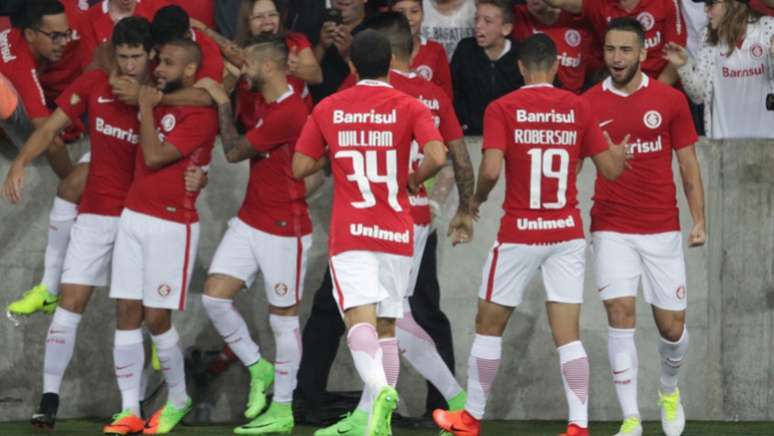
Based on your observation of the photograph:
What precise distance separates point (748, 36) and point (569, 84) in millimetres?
1302

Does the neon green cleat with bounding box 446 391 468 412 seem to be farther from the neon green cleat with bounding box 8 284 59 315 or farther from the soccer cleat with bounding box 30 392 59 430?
the neon green cleat with bounding box 8 284 59 315

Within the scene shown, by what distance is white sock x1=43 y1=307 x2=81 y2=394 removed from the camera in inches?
467

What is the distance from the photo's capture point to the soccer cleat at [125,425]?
37.9 feet

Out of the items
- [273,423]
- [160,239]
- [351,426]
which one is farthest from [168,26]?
[351,426]

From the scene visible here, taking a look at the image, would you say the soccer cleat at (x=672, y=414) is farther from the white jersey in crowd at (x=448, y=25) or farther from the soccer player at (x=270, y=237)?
the white jersey in crowd at (x=448, y=25)

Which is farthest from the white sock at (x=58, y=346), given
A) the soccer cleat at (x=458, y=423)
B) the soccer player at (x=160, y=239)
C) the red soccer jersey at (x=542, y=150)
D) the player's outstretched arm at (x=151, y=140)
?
the red soccer jersey at (x=542, y=150)

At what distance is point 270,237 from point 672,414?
2.81m

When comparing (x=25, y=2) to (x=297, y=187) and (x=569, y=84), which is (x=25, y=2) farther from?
(x=569, y=84)

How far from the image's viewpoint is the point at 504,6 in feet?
42.5

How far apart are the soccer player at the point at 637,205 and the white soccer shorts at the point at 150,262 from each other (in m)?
2.66

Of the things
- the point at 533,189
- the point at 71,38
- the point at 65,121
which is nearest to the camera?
the point at 533,189

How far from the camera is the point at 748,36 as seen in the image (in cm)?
1302

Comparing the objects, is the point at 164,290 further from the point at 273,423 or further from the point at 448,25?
the point at 448,25

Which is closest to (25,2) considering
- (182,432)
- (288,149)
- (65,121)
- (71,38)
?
(71,38)
